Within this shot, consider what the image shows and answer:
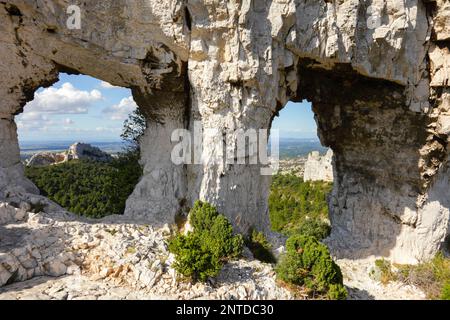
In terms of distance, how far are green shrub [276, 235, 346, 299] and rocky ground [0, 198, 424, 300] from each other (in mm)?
570

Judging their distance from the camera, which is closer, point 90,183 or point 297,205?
point 90,183

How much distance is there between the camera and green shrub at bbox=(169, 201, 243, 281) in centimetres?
961

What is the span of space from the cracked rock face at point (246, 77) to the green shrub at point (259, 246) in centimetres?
48

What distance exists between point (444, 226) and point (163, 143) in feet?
46.7

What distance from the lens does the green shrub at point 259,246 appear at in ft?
42.0

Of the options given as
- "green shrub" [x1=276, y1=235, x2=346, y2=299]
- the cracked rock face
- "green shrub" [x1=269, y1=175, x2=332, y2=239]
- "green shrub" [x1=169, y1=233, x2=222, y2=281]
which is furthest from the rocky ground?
"green shrub" [x1=269, y1=175, x2=332, y2=239]

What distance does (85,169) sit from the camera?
109 ft

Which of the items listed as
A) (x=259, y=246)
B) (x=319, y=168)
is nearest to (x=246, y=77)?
(x=259, y=246)

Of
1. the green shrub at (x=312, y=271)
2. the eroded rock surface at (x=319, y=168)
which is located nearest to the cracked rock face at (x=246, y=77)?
the green shrub at (x=312, y=271)

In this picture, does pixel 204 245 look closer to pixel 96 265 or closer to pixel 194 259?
pixel 194 259

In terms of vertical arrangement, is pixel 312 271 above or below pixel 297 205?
above

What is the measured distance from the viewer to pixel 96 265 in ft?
32.0

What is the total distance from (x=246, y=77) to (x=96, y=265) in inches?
318
